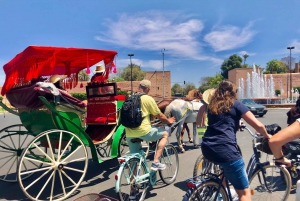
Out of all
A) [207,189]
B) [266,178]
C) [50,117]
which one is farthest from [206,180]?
[50,117]

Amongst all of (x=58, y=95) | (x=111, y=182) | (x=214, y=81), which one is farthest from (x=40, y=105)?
(x=214, y=81)

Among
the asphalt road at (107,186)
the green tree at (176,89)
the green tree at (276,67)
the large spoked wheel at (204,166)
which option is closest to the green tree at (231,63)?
the green tree at (276,67)

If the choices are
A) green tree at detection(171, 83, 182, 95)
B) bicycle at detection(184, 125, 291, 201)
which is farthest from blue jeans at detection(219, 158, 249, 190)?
green tree at detection(171, 83, 182, 95)

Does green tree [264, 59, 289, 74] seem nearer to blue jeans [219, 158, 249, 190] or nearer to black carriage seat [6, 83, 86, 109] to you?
black carriage seat [6, 83, 86, 109]

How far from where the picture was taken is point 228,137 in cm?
273

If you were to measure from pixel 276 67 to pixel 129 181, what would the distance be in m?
84.4

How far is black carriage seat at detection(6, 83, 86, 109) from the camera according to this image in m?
4.04

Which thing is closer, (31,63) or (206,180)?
(206,180)

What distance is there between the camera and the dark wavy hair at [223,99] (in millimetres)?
2760

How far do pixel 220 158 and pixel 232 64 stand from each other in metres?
73.8

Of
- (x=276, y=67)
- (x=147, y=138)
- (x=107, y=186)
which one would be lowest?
(x=107, y=186)

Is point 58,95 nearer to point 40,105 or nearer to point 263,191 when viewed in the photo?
point 40,105

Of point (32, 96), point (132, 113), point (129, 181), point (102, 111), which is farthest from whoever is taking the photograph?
point (102, 111)

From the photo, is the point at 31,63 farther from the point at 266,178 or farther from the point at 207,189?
the point at 266,178
